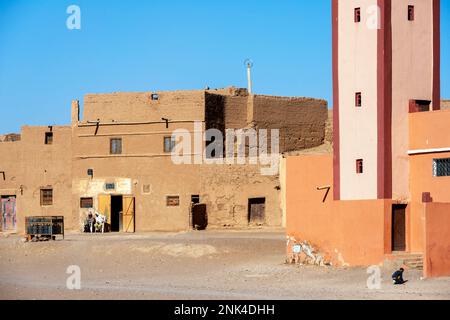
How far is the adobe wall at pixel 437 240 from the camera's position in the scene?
28484 mm

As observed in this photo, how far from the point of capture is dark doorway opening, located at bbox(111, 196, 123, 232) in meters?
48.7

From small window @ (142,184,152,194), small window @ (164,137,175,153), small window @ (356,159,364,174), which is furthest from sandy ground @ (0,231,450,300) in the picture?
small window @ (164,137,175,153)

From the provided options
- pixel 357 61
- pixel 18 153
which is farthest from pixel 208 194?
pixel 357 61

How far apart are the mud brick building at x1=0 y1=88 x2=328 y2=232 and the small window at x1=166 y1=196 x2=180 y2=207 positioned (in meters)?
0.05

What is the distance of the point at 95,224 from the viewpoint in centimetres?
4803

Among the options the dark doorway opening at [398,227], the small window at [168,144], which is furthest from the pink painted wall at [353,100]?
the small window at [168,144]

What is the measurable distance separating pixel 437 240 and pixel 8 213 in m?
28.8

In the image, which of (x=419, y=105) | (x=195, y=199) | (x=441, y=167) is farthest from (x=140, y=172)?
(x=441, y=167)

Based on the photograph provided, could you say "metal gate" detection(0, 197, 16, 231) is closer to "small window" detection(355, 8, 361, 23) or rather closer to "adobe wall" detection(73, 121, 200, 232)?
"adobe wall" detection(73, 121, 200, 232)

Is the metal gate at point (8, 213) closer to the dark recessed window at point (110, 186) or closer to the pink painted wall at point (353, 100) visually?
the dark recessed window at point (110, 186)

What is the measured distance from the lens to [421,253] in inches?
1236

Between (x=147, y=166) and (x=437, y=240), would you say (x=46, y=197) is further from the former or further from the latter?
(x=437, y=240)

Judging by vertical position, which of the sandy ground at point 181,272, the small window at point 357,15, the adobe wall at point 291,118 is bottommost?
the sandy ground at point 181,272

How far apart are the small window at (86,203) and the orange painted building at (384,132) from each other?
19054mm
